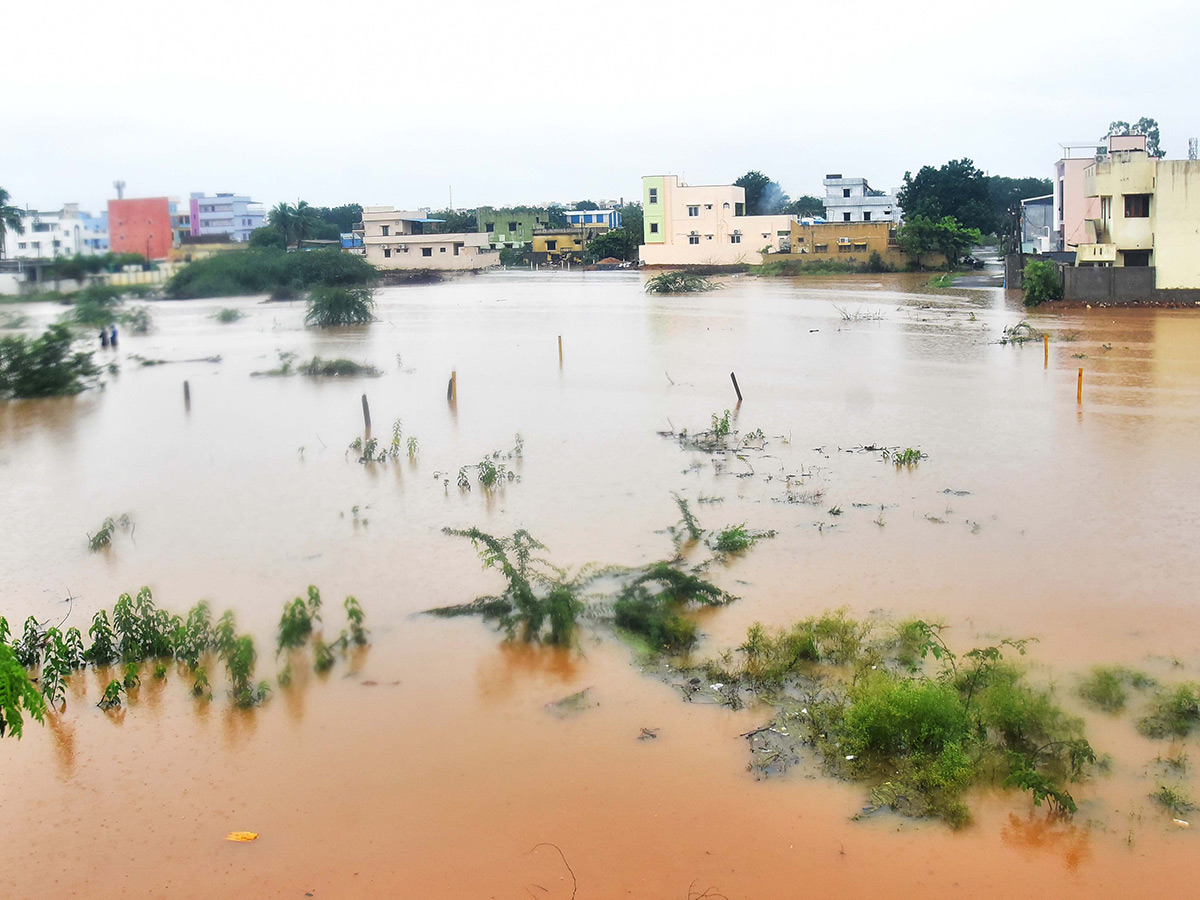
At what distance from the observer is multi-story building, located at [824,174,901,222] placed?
6581 cm

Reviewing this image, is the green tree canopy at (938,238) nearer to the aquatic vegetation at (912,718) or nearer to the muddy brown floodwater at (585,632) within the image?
the muddy brown floodwater at (585,632)

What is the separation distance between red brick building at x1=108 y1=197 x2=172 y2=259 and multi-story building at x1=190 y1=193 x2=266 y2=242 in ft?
20.9

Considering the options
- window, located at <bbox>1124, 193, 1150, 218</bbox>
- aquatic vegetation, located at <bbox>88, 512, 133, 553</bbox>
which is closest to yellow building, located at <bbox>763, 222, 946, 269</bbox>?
window, located at <bbox>1124, 193, 1150, 218</bbox>

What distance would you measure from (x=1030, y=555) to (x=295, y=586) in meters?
7.21

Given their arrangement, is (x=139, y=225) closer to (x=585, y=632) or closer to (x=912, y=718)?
(x=585, y=632)

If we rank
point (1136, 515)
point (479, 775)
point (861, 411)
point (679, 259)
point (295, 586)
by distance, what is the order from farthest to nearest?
point (679, 259)
point (861, 411)
point (1136, 515)
point (295, 586)
point (479, 775)

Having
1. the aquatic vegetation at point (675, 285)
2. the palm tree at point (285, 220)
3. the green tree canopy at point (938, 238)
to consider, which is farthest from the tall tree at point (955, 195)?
the palm tree at point (285, 220)

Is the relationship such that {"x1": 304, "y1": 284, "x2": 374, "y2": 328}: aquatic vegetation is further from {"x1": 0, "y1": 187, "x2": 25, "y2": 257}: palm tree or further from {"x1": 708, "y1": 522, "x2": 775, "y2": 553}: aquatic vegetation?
{"x1": 708, "y1": 522, "x2": 775, "y2": 553}: aquatic vegetation

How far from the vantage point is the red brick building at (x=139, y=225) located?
35.1 meters

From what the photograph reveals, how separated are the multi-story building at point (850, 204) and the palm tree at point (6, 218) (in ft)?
146

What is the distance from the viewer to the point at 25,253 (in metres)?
38.5

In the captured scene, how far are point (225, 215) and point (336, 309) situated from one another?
17507 mm

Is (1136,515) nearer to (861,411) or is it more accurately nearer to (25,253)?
(861,411)

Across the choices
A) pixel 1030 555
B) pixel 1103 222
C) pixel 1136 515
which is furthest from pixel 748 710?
pixel 1103 222
